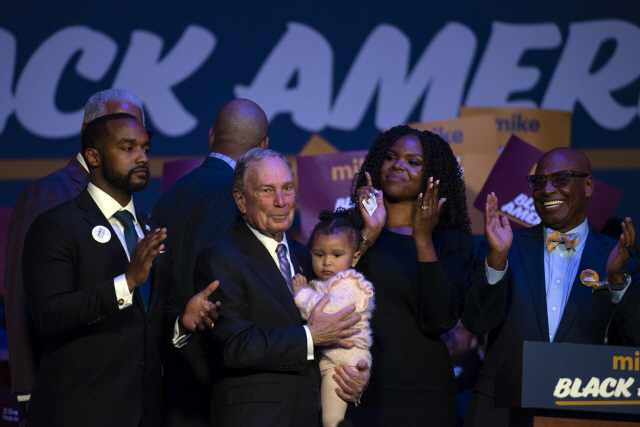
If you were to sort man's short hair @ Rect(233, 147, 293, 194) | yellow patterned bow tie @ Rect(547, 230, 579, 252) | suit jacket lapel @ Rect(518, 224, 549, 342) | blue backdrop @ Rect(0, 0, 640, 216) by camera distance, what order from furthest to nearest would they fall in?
blue backdrop @ Rect(0, 0, 640, 216)
yellow patterned bow tie @ Rect(547, 230, 579, 252)
suit jacket lapel @ Rect(518, 224, 549, 342)
man's short hair @ Rect(233, 147, 293, 194)

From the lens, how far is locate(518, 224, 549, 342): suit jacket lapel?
3.12 metres

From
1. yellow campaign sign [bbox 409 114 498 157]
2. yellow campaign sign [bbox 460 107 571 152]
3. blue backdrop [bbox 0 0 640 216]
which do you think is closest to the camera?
yellow campaign sign [bbox 409 114 498 157]

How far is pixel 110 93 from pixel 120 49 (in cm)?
267

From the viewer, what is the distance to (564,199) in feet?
10.8

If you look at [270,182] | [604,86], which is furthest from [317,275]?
[604,86]

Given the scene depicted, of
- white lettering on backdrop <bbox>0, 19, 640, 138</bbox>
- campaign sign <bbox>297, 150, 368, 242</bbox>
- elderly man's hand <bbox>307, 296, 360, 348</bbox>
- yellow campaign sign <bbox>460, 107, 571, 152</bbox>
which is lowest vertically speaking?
elderly man's hand <bbox>307, 296, 360, 348</bbox>

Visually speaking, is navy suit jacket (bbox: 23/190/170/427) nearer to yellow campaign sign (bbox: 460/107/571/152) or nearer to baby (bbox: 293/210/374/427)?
baby (bbox: 293/210/374/427)

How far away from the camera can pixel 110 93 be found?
356 centimetres

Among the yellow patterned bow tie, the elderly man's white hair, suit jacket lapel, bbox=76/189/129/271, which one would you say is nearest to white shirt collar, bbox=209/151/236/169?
the elderly man's white hair

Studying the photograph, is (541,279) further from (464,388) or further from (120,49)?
(120,49)

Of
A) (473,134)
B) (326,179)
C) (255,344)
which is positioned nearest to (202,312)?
(255,344)

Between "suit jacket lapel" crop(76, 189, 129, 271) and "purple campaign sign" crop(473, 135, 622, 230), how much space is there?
8.61ft

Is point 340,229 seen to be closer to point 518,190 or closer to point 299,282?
point 299,282

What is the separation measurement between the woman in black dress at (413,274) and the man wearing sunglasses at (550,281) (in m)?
0.15
